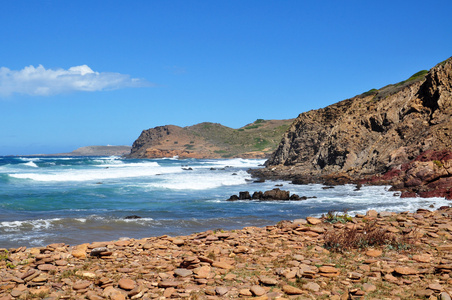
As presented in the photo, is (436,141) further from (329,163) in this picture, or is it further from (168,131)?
(168,131)

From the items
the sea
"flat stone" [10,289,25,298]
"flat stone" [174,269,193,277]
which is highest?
"flat stone" [174,269,193,277]

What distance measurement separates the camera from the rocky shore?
→ 572cm

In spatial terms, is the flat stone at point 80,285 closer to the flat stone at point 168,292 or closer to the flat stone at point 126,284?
the flat stone at point 126,284

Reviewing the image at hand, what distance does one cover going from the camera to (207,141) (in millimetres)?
146000

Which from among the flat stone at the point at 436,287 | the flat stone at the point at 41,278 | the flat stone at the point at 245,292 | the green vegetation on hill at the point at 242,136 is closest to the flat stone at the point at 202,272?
the flat stone at the point at 245,292

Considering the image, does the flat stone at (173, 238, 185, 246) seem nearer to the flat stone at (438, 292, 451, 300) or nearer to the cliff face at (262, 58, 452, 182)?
the flat stone at (438, 292, 451, 300)

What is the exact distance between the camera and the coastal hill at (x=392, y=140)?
25645 millimetres

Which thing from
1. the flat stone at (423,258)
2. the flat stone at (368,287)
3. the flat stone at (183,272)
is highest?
the flat stone at (423,258)

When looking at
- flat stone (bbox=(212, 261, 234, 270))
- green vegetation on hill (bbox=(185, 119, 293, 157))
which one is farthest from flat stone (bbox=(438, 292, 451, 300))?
green vegetation on hill (bbox=(185, 119, 293, 157))

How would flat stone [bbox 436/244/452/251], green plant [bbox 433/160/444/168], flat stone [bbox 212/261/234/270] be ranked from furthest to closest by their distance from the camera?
green plant [bbox 433/160/444/168]
flat stone [bbox 436/244/452/251]
flat stone [bbox 212/261/234/270]

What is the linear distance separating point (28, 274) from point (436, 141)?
28153 mm

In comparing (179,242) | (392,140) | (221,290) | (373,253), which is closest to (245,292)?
(221,290)

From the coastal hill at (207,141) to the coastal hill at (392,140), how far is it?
7470 centimetres

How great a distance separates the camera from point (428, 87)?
108 feet
